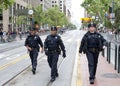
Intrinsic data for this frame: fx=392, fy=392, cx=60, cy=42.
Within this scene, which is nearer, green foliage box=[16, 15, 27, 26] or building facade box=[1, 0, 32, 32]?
building facade box=[1, 0, 32, 32]

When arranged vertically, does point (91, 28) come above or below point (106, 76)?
above

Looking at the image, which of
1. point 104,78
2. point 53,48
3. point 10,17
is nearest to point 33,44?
point 53,48

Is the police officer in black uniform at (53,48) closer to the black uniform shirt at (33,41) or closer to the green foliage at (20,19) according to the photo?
the black uniform shirt at (33,41)

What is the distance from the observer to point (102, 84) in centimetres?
1207

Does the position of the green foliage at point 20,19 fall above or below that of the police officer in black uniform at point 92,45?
above

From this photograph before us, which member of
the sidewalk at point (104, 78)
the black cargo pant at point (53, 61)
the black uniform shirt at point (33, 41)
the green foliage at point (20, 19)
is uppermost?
the green foliage at point (20, 19)

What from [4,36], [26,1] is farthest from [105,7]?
[26,1]

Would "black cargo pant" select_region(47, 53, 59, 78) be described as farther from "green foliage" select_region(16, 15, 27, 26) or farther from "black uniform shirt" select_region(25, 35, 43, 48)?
"green foliage" select_region(16, 15, 27, 26)

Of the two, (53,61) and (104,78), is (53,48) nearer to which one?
(53,61)

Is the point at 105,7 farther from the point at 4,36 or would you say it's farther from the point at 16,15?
the point at 4,36

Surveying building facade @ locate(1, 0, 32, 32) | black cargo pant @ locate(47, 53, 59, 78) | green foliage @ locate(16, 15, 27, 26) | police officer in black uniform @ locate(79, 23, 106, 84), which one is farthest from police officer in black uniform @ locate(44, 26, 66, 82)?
green foliage @ locate(16, 15, 27, 26)

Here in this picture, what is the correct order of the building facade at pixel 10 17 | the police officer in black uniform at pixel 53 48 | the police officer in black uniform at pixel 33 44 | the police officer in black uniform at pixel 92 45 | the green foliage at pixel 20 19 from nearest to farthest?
1. the police officer in black uniform at pixel 92 45
2. the police officer in black uniform at pixel 53 48
3. the police officer in black uniform at pixel 33 44
4. the building facade at pixel 10 17
5. the green foliage at pixel 20 19

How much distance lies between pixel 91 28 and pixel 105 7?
218 feet

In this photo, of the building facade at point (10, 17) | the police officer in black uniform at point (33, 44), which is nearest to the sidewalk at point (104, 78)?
the police officer in black uniform at point (33, 44)
